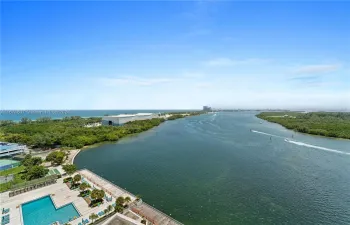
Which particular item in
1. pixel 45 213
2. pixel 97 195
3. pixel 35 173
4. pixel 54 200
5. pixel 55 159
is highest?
pixel 55 159

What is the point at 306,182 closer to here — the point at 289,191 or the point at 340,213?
the point at 289,191

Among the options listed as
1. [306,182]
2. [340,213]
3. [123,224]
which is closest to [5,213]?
[123,224]

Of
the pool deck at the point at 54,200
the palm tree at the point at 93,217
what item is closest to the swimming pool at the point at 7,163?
the pool deck at the point at 54,200

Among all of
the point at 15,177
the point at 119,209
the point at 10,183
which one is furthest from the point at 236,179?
the point at 15,177

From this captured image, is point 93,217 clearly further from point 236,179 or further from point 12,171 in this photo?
point 12,171

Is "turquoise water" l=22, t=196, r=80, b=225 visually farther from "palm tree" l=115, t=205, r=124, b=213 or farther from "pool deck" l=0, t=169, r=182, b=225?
"palm tree" l=115, t=205, r=124, b=213
